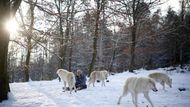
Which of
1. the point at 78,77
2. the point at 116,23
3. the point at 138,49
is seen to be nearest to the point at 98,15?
the point at 116,23

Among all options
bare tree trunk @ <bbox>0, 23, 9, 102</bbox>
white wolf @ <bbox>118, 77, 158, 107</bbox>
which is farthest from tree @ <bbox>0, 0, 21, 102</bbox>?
white wolf @ <bbox>118, 77, 158, 107</bbox>

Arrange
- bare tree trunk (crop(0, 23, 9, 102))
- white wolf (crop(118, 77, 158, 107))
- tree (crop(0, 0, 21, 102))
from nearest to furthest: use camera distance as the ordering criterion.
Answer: white wolf (crop(118, 77, 158, 107)), tree (crop(0, 0, 21, 102)), bare tree trunk (crop(0, 23, 9, 102))

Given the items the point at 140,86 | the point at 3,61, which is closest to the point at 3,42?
the point at 3,61

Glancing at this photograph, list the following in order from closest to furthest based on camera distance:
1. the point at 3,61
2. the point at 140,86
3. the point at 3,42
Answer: the point at 140,86 → the point at 3,42 → the point at 3,61

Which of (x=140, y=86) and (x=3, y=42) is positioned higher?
(x=3, y=42)

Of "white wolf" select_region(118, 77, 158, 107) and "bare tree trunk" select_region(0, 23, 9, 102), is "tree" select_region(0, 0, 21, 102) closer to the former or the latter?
"bare tree trunk" select_region(0, 23, 9, 102)

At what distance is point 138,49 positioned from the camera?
40875 mm

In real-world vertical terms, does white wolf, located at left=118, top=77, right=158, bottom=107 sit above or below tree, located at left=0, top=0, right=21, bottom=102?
below

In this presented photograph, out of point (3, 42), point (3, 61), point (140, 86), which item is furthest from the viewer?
point (3, 61)

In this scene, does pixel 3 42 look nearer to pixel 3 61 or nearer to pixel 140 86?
pixel 3 61

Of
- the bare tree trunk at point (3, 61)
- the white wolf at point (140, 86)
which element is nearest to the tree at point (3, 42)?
the bare tree trunk at point (3, 61)

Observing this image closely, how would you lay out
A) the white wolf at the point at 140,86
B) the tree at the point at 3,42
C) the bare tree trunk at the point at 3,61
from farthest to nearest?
the bare tree trunk at the point at 3,61
the tree at the point at 3,42
the white wolf at the point at 140,86

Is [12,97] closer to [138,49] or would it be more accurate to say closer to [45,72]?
[138,49]

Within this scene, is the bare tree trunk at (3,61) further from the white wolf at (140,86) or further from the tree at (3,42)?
the white wolf at (140,86)
